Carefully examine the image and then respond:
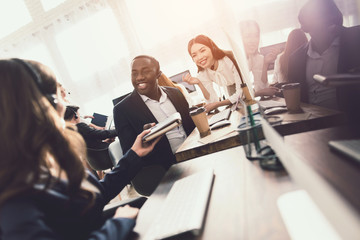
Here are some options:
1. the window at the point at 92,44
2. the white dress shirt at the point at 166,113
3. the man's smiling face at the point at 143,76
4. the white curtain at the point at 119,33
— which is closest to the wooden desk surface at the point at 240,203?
the white dress shirt at the point at 166,113

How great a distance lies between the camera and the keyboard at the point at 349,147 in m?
0.48

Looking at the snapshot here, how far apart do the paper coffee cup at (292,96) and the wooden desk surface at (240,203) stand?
A: 1.40ft

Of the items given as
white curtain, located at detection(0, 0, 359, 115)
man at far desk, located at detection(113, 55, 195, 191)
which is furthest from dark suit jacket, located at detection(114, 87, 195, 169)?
white curtain, located at detection(0, 0, 359, 115)

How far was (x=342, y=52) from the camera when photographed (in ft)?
5.20

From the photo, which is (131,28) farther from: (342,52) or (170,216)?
(170,216)

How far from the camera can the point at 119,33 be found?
413 cm

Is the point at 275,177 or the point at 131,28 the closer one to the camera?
the point at 275,177

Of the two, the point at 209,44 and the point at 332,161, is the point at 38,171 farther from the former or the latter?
the point at 209,44

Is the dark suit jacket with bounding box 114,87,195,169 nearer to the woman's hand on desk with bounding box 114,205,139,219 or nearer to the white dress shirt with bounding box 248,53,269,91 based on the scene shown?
the woman's hand on desk with bounding box 114,205,139,219

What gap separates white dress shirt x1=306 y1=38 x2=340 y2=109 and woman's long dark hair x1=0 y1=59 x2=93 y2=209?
1.66m

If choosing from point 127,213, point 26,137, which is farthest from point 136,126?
point 26,137

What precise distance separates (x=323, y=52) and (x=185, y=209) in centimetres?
167

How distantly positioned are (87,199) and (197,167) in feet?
1.41

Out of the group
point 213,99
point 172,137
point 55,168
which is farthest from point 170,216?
point 213,99
